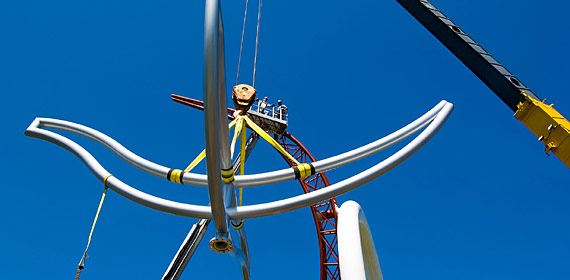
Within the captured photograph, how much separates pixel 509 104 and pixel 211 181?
10008 millimetres

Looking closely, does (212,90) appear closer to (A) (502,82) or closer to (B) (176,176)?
(B) (176,176)

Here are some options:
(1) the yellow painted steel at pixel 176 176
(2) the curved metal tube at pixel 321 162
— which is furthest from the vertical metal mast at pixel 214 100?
(1) the yellow painted steel at pixel 176 176

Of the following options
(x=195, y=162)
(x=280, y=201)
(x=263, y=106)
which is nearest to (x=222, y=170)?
(x=280, y=201)

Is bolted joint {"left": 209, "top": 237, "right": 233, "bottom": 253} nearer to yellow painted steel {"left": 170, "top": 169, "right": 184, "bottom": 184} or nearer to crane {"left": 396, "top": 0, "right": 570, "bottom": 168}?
yellow painted steel {"left": 170, "top": 169, "right": 184, "bottom": 184}

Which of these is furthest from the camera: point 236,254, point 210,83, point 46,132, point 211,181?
point 46,132

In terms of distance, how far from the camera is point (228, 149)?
821 centimetres

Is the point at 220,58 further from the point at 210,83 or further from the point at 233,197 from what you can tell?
the point at 233,197

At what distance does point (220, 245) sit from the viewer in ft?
28.3

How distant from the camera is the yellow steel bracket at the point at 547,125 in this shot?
12219 millimetres

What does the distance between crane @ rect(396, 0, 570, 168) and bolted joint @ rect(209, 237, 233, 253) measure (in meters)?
8.55

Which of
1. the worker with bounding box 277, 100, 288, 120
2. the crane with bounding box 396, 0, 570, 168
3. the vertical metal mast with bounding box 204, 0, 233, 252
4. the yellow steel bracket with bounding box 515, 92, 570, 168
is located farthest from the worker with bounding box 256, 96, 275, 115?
the vertical metal mast with bounding box 204, 0, 233, 252

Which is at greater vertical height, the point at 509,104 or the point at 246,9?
the point at 246,9

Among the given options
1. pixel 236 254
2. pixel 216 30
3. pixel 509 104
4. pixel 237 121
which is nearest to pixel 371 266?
pixel 236 254

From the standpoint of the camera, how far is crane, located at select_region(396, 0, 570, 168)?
12453mm
